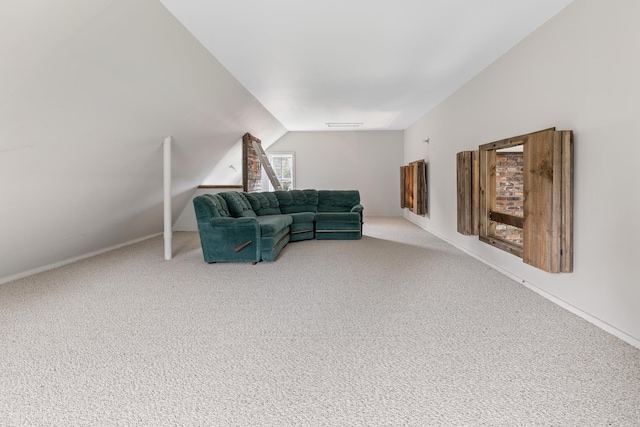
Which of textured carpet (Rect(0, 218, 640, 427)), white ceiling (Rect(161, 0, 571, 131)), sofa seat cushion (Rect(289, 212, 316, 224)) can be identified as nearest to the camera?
textured carpet (Rect(0, 218, 640, 427))

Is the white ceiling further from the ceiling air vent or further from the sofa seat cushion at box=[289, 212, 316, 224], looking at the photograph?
the ceiling air vent

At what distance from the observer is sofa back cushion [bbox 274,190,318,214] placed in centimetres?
703

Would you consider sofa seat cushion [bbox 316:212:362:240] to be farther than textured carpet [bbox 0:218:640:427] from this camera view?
Yes

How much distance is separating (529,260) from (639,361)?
1218mm

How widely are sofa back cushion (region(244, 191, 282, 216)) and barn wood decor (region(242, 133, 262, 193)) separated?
1062mm

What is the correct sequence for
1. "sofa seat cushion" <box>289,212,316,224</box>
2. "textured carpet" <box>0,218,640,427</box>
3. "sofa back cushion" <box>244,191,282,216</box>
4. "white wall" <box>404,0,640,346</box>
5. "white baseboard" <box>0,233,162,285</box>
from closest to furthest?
"textured carpet" <box>0,218,640,427</box>
"white wall" <box>404,0,640,346</box>
"white baseboard" <box>0,233,162,285</box>
"sofa back cushion" <box>244,191,282,216</box>
"sofa seat cushion" <box>289,212,316,224</box>

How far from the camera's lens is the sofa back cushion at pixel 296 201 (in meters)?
7.03

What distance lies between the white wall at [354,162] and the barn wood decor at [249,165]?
6.71ft

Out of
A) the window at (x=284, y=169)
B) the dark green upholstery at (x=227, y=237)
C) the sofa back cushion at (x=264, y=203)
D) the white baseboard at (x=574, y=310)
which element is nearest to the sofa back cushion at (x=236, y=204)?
the sofa back cushion at (x=264, y=203)

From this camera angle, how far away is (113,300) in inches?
127

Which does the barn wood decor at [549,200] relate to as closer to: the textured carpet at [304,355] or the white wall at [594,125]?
the white wall at [594,125]

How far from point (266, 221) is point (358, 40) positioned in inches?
104

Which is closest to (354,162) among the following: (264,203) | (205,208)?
(264,203)

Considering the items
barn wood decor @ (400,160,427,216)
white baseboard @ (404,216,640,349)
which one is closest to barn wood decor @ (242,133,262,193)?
barn wood decor @ (400,160,427,216)
